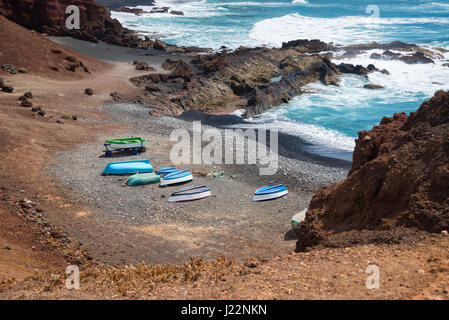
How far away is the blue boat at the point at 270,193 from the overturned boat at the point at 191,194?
142 centimetres

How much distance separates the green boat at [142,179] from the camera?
13680 mm

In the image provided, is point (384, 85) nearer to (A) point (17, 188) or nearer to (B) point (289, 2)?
(A) point (17, 188)

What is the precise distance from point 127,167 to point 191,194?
2.70 m

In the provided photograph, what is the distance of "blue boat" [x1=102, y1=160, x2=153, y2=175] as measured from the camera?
1441cm

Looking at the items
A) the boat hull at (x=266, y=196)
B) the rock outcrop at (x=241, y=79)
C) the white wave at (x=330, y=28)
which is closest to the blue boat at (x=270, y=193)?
the boat hull at (x=266, y=196)

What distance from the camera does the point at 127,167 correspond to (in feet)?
47.8

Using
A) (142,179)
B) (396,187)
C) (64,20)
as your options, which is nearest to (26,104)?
(142,179)

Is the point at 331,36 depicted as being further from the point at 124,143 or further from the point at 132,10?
the point at 124,143

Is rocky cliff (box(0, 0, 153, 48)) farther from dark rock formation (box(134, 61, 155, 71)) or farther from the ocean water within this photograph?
dark rock formation (box(134, 61, 155, 71))

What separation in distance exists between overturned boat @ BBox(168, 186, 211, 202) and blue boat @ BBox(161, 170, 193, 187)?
0.70 metres

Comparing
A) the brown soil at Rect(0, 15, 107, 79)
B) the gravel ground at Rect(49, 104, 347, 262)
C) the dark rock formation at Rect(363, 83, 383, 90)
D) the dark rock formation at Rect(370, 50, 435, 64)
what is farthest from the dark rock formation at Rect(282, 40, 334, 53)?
the gravel ground at Rect(49, 104, 347, 262)

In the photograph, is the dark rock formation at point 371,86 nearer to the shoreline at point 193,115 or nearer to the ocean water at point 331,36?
the ocean water at point 331,36

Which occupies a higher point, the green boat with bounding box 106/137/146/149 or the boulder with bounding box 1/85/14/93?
the boulder with bounding box 1/85/14/93

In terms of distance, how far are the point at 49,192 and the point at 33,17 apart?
2829 cm
